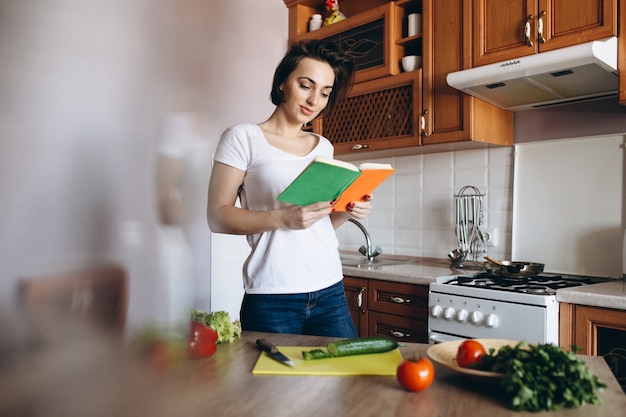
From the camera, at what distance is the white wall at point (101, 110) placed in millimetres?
252

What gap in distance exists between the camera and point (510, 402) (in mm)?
706

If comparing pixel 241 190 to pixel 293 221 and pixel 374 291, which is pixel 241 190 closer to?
pixel 293 221

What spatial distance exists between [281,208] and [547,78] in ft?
4.12

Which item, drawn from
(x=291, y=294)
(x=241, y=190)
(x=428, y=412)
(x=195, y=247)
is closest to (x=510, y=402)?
(x=428, y=412)

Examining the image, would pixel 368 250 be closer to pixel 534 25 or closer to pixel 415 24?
pixel 415 24


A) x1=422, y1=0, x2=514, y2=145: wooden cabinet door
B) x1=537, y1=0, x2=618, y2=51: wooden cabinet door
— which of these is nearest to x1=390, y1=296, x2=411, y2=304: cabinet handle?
x1=422, y1=0, x2=514, y2=145: wooden cabinet door

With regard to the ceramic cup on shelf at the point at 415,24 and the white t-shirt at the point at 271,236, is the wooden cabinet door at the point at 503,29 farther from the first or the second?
the white t-shirt at the point at 271,236

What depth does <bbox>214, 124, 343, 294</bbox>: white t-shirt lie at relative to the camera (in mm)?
1241

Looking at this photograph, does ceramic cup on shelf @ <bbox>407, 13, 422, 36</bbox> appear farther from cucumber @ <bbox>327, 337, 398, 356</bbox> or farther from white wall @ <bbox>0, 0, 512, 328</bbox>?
white wall @ <bbox>0, 0, 512, 328</bbox>

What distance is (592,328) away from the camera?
1630 mm

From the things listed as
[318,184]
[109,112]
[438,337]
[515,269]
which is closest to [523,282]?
[515,269]

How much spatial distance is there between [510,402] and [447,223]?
194cm

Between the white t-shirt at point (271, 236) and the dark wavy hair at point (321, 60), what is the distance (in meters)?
0.15

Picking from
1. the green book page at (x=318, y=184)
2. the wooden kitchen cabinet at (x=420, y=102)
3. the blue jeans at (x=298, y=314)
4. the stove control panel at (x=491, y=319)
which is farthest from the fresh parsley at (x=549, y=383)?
the wooden kitchen cabinet at (x=420, y=102)
